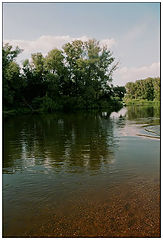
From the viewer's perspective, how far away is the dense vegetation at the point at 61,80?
4633 cm

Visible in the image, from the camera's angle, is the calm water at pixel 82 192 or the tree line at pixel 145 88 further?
the tree line at pixel 145 88

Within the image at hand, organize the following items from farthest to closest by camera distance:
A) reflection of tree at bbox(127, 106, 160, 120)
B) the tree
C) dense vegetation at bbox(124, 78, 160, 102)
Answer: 1. dense vegetation at bbox(124, 78, 160, 102)
2. the tree
3. reflection of tree at bbox(127, 106, 160, 120)

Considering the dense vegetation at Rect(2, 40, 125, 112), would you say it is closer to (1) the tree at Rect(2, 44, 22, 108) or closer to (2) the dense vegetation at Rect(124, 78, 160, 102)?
(1) the tree at Rect(2, 44, 22, 108)

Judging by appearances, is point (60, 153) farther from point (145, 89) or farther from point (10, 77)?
point (145, 89)

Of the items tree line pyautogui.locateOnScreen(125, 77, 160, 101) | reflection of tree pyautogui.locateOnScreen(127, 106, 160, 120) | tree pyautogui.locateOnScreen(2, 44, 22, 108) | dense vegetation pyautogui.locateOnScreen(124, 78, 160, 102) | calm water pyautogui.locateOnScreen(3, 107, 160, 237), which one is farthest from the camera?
tree line pyautogui.locateOnScreen(125, 77, 160, 101)

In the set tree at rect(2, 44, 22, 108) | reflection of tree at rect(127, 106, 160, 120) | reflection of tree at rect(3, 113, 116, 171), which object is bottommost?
reflection of tree at rect(3, 113, 116, 171)

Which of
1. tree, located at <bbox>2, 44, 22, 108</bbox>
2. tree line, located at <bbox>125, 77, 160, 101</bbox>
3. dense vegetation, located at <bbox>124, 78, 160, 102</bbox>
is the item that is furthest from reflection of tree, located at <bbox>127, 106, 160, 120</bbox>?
tree line, located at <bbox>125, 77, 160, 101</bbox>

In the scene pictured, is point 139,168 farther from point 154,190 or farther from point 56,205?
point 56,205

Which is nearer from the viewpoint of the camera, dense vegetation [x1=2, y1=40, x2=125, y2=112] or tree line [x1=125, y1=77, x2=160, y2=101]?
dense vegetation [x1=2, y1=40, x2=125, y2=112]

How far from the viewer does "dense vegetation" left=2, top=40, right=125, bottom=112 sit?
46334mm

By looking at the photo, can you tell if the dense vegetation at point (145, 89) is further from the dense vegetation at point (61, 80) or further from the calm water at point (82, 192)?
the calm water at point (82, 192)

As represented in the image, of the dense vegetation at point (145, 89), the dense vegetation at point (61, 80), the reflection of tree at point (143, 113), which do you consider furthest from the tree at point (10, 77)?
the dense vegetation at point (145, 89)

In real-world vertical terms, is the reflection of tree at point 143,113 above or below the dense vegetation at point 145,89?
below

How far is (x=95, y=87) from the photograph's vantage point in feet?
197
